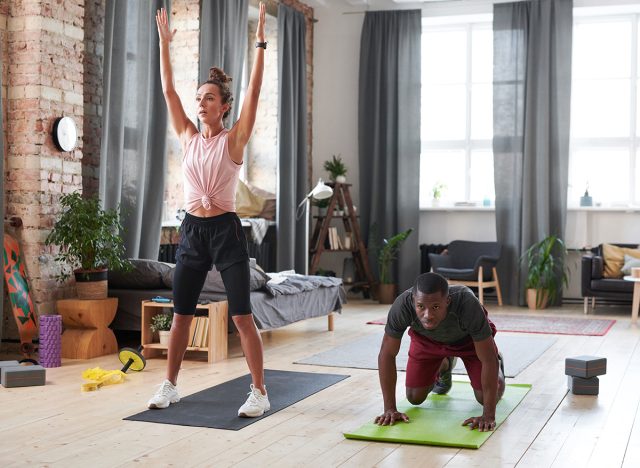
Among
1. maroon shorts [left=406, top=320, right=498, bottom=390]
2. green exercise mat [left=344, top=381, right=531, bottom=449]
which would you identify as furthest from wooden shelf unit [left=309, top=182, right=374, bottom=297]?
maroon shorts [left=406, top=320, right=498, bottom=390]

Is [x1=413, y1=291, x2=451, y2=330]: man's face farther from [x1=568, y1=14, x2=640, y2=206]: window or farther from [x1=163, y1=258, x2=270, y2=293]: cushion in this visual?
[x1=568, y1=14, x2=640, y2=206]: window

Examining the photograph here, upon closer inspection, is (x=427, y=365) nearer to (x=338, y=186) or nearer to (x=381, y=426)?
(x=381, y=426)

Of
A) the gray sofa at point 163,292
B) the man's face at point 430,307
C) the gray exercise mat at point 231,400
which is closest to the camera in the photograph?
the man's face at point 430,307

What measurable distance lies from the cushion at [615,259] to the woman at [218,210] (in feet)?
18.3

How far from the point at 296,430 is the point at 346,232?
6.24 meters

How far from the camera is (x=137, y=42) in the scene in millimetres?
6504

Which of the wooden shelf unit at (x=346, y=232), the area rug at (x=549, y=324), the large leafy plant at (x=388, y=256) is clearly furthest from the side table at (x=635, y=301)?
the wooden shelf unit at (x=346, y=232)

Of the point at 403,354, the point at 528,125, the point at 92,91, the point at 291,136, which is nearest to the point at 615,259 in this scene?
the point at 528,125

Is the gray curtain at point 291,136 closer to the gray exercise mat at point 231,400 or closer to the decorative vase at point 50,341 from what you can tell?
the decorative vase at point 50,341

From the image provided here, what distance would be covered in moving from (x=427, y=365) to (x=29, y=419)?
1.72 metres

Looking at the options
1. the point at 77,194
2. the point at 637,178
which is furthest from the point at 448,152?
the point at 77,194

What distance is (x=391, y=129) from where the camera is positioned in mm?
9828

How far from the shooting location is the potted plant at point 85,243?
5.38 metres

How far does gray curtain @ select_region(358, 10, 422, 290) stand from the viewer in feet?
32.1
